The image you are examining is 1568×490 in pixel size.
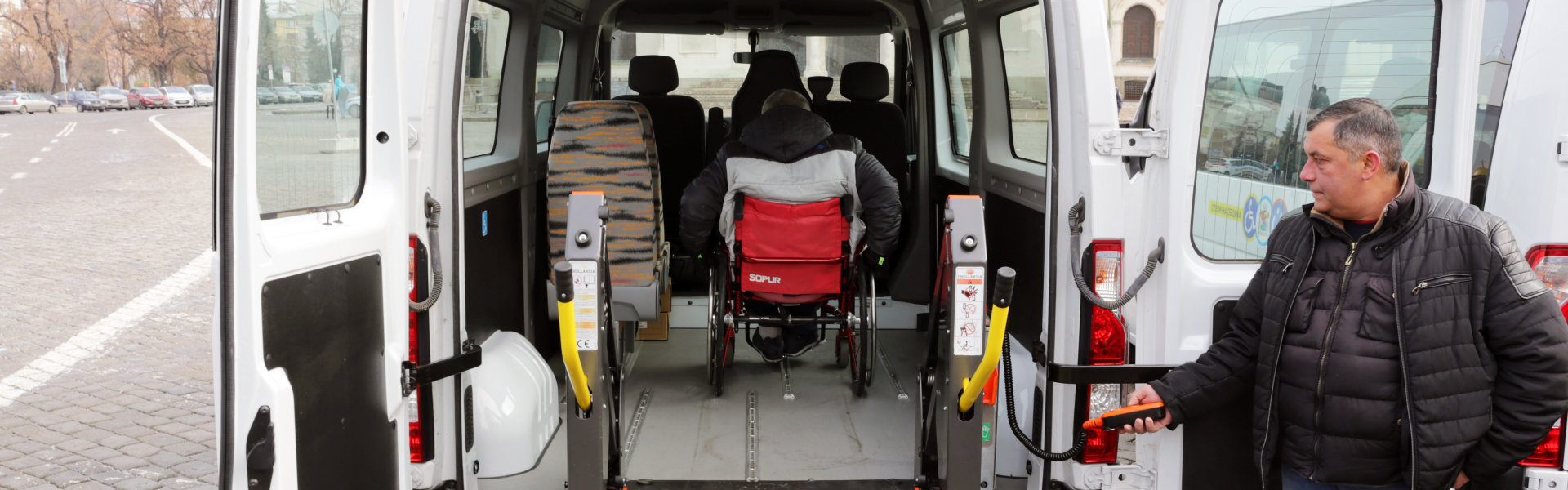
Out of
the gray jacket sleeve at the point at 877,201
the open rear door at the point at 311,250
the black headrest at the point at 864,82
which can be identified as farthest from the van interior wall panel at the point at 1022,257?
the black headrest at the point at 864,82

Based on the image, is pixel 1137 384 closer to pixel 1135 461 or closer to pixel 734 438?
pixel 1135 461

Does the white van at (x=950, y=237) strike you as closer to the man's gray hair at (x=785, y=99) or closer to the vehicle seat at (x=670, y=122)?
the man's gray hair at (x=785, y=99)

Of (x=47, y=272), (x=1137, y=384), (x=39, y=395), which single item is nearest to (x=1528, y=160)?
(x=1137, y=384)

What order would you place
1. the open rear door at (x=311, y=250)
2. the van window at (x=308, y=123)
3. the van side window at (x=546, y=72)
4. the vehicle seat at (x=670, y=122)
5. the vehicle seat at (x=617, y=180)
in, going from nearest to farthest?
the open rear door at (x=311, y=250) < the van window at (x=308, y=123) < the vehicle seat at (x=617, y=180) < the van side window at (x=546, y=72) < the vehicle seat at (x=670, y=122)

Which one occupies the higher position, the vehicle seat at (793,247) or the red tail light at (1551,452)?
the vehicle seat at (793,247)

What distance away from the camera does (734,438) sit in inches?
169

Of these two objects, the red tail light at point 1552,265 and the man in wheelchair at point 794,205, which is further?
the man in wheelchair at point 794,205

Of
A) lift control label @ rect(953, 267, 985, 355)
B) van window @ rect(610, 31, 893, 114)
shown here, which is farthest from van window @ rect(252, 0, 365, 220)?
van window @ rect(610, 31, 893, 114)

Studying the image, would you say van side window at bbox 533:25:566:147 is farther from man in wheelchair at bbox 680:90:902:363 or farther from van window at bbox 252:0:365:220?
van window at bbox 252:0:365:220

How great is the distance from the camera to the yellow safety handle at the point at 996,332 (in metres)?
2.59

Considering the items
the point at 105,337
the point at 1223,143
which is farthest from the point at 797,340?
the point at 105,337

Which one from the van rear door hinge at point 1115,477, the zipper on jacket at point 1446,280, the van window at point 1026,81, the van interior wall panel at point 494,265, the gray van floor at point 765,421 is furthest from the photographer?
the van window at point 1026,81

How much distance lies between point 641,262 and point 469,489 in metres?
1.77

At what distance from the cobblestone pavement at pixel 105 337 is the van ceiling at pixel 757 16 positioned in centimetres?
315
